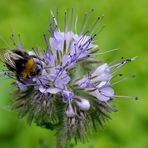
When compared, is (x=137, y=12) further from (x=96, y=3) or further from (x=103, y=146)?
(x=103, y=146)

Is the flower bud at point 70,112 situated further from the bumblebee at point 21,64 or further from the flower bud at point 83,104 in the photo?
the bumblebee at point 21,64

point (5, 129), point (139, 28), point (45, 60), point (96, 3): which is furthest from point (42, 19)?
point (45, 60)

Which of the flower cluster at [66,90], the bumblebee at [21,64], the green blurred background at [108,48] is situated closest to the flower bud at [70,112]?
the flower cluster at [66,90]

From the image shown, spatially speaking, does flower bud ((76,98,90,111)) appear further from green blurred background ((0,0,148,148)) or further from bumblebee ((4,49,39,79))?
green blurred background ((0,0,148,148))

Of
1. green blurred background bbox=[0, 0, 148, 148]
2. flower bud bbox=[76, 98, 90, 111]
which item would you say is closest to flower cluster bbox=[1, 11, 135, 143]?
flower bud bbox=[76, 98, 90, 111]

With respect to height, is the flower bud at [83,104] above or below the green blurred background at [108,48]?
below

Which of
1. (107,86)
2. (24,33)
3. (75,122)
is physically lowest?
(75,122)
